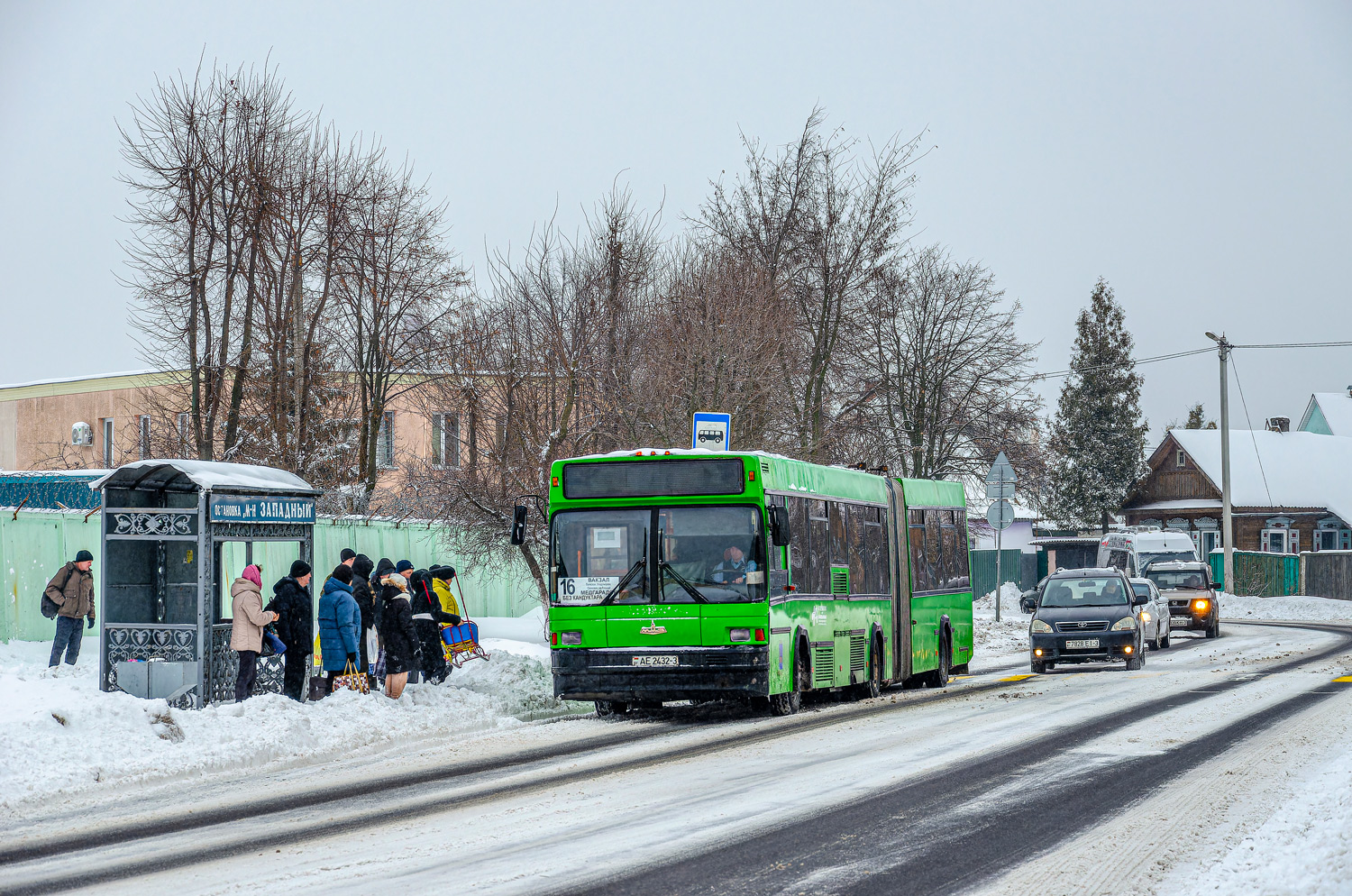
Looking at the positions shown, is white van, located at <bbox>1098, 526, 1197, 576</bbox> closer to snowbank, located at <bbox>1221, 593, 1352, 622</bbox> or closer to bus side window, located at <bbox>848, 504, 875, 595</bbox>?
snowbank, located at <bbox>1221, 593, 1352, 622</bbox>

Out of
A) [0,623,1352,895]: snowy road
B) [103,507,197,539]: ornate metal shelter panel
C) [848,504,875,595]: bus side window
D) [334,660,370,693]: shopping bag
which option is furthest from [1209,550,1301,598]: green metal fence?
[103,507,197,539]: ornate metal shelter panel

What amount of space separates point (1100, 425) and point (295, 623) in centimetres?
A: 6559

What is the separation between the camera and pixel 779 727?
14.9m

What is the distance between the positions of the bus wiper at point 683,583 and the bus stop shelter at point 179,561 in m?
4.33

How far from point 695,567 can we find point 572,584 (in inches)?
54.9

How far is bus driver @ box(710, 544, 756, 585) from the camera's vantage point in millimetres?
15492

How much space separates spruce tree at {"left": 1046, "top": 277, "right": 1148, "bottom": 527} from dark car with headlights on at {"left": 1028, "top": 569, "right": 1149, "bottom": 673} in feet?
169

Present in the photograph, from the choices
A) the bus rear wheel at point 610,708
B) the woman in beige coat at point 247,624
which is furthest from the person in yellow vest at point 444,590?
the woman in beige coat at point 247,624

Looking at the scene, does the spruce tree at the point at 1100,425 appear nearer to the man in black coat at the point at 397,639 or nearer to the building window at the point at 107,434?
the building window at the point at 107,434

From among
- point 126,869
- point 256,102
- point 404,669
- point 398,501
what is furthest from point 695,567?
point 256,102

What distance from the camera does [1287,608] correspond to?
51.6m

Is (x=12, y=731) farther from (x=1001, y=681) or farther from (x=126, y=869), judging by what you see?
(x=1001, y=681)

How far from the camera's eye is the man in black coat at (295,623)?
15.3 meters

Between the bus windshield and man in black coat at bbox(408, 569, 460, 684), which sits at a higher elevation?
the bus windshield
